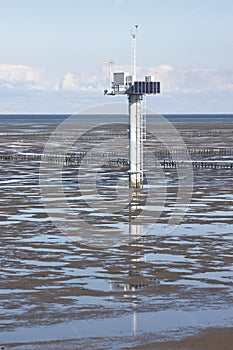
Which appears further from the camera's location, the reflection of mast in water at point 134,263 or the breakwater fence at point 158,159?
the breakwater fence at point 158,159

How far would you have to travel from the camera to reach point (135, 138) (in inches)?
2132

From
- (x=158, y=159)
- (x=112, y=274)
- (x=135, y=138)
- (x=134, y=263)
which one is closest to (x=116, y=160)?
(x=158, y=159)

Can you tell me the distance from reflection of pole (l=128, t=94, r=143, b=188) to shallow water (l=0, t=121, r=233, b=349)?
8.32 meters

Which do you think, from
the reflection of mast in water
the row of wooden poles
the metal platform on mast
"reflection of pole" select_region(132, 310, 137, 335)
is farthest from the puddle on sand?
the row of wooden poles

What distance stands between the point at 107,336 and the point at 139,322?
1.47 meters

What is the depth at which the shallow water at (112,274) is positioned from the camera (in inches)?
791

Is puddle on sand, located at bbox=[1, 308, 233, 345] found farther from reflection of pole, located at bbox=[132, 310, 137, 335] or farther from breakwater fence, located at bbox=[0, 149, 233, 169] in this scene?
breakwater fence, located at bbox=[0, 149, 233, 169]

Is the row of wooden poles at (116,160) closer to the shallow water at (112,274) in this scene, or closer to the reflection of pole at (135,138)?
the reflection of pole at (135,138)

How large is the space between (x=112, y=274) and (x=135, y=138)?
28466mm

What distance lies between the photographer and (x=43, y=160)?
86000 millimetres

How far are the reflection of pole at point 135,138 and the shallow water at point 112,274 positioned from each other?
8.32m

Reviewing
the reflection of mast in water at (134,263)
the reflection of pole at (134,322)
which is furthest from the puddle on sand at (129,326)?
the reflection of mast in water at (134,263)

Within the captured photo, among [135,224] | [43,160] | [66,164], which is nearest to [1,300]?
[135,224]

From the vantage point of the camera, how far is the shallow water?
20.1 m
